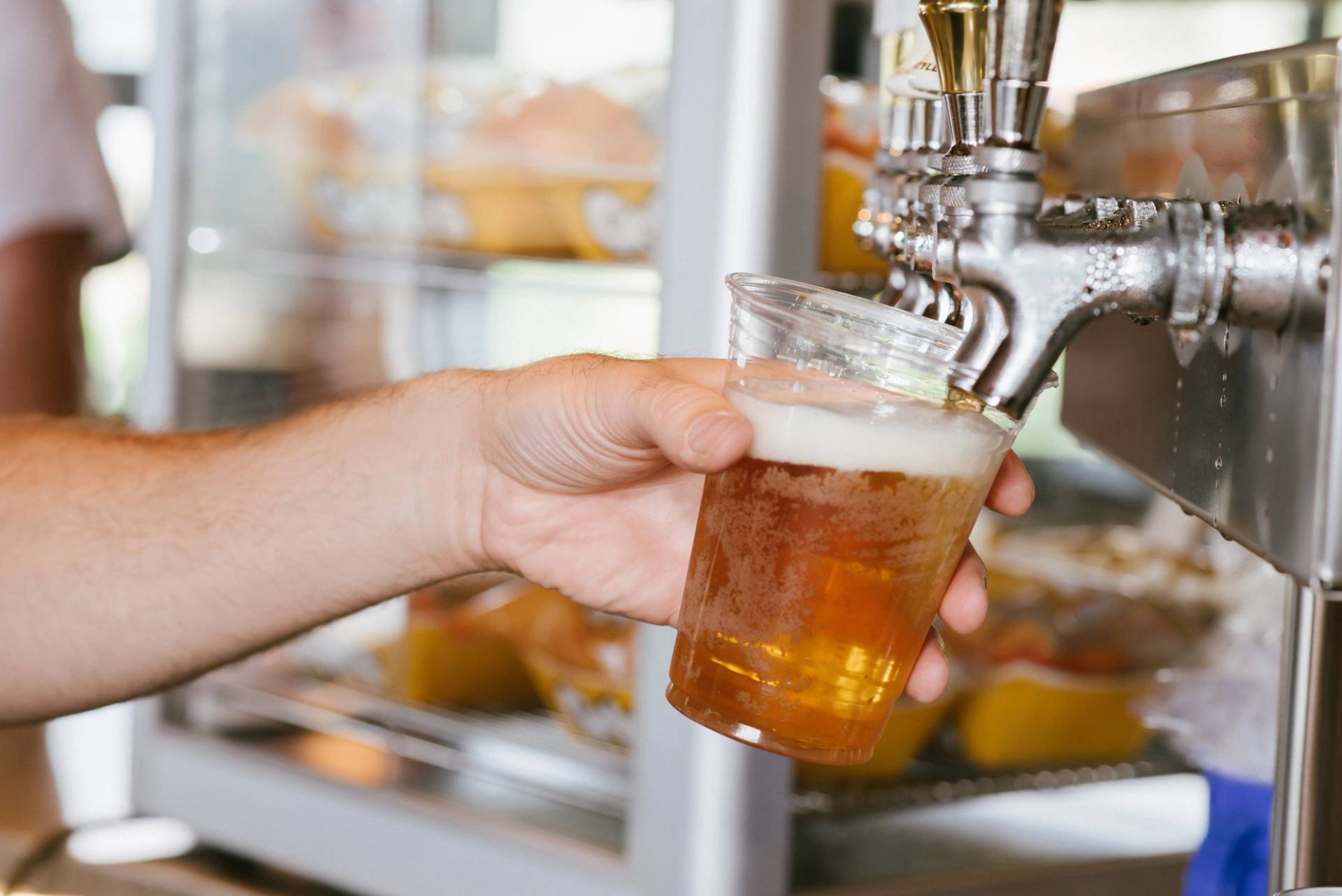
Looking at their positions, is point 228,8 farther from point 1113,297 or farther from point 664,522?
point 1113,297

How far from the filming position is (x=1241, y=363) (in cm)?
54

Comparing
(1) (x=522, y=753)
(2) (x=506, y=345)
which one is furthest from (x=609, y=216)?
(1) (x=522, y=753)

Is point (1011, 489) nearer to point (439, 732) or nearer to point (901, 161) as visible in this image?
point (901, 161)

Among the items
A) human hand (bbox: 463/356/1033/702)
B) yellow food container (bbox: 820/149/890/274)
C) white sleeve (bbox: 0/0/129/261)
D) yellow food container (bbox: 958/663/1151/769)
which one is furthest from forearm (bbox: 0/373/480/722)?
white sleeve (bbox: 0/0/129/261)

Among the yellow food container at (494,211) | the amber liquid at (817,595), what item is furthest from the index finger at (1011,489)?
the yellow food container at (494,211)

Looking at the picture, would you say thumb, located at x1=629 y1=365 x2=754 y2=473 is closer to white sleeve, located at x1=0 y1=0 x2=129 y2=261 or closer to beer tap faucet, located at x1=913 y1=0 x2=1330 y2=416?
beer tap faucet, located at x1=913 y1=0 x2=1330 y2=416

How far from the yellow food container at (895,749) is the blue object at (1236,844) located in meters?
0.44

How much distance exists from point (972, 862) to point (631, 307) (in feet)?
2.74

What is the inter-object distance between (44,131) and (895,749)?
141 centimetres

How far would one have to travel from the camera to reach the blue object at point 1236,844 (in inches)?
32.7

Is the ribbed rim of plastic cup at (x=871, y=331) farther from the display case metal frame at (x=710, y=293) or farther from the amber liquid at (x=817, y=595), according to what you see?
the display case metal frame at (x=710, y=293)

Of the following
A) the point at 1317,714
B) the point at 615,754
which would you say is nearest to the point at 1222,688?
the point at 1317,714

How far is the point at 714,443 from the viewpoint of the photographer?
1.82 feet

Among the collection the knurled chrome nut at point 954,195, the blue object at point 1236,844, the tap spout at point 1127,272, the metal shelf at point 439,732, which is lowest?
the metal shelf at point 439,732
